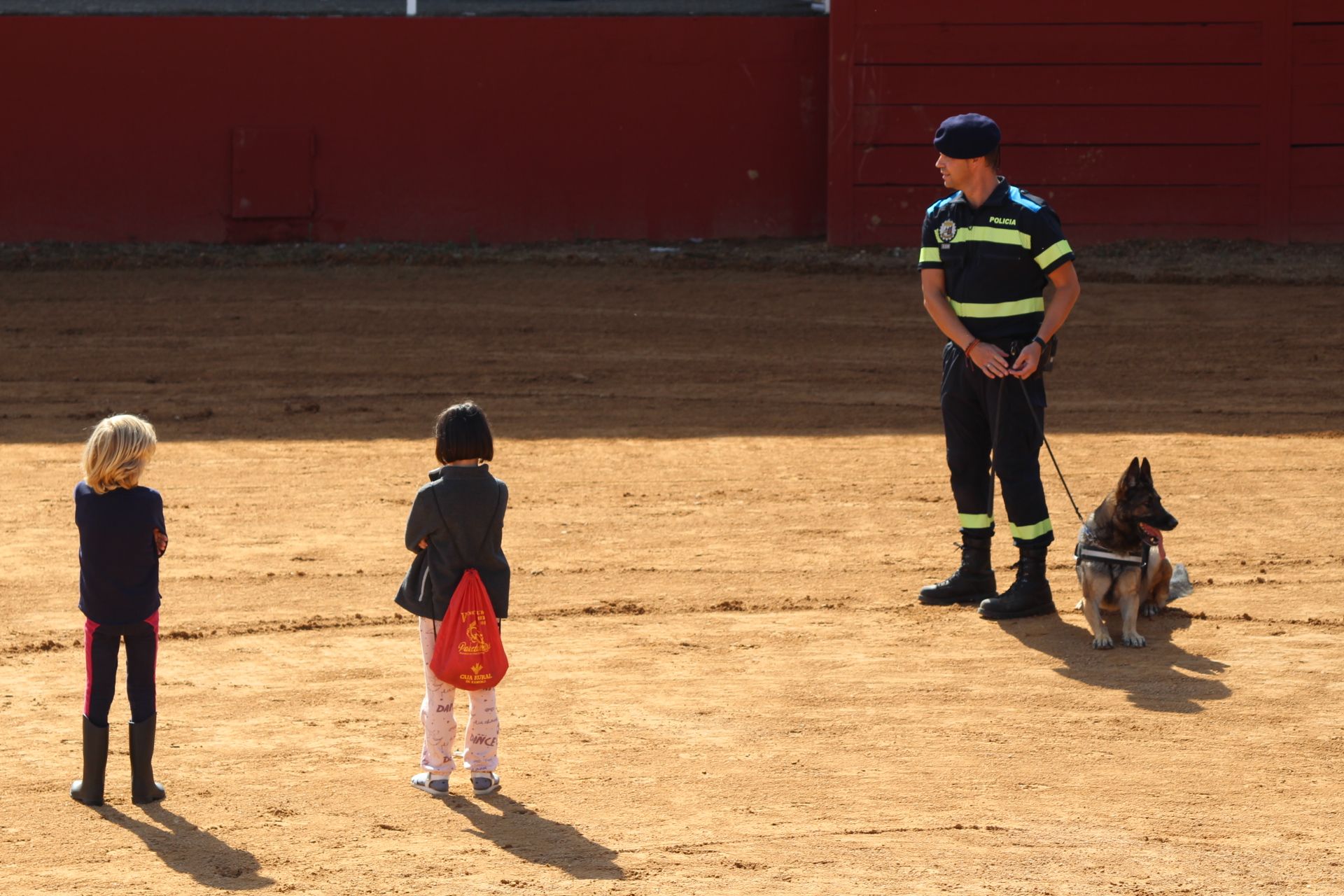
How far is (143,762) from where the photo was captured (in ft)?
18.3

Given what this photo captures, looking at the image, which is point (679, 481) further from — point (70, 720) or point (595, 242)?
point (595, 242)

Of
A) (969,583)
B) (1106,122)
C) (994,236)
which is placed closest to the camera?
(994,236)

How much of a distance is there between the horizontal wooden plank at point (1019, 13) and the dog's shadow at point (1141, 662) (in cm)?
1159

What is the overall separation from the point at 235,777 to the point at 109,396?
793 cm

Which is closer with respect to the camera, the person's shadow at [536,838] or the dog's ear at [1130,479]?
the person's shadow at [536,838]

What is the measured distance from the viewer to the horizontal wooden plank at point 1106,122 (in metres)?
18.2

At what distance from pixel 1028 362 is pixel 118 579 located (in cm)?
378

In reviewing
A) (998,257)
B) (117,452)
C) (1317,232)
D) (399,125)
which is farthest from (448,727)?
(1317,232)

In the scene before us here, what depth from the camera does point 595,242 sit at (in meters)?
19.1

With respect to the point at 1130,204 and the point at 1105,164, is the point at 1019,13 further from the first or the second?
the point at 1130,204

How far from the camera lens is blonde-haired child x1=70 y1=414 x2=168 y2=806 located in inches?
207

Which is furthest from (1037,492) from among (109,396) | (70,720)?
(109,396)

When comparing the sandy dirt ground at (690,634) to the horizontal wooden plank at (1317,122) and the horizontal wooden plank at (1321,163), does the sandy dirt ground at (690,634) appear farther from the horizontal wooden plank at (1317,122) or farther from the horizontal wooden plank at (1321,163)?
the horizontal wooden plank at (1317,122)

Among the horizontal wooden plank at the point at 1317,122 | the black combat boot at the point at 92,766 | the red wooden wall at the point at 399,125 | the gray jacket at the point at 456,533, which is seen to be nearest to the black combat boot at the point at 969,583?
the gray jacket at the point at 456,533
